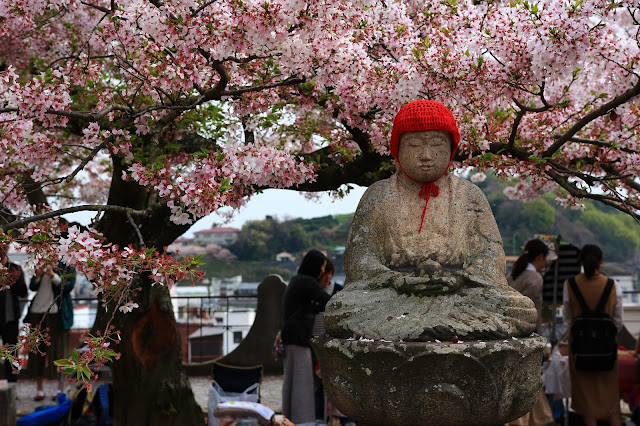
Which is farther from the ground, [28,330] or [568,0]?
[568,0]

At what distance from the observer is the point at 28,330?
4887 mm

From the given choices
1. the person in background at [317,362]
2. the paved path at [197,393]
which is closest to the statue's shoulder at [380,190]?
the person in background at [317,362]

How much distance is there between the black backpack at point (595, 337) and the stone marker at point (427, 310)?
9.25ft

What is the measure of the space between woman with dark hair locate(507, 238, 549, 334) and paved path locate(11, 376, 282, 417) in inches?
177

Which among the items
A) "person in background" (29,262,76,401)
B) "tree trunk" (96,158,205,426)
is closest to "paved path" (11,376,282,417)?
"person in background" (29,262,76,401)

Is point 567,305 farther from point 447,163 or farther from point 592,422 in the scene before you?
point 447,163

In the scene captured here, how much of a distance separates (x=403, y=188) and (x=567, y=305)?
134 inches

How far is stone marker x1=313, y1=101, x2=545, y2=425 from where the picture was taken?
13.4ft

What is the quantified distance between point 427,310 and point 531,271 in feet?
12.0

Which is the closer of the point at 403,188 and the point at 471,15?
the point at 403,188

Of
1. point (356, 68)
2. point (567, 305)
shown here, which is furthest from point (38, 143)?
point (567, 305)

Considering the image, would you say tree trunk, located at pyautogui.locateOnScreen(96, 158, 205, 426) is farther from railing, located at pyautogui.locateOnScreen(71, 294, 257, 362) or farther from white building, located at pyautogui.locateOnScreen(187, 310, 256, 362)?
white building, located at pyautogui.locateOnScreen(187, 310, 256, 362)

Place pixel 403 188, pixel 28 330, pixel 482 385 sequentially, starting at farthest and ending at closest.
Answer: pixel 403 188
pixel 28 330
pixel 482 385

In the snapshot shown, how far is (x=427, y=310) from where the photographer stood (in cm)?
440
